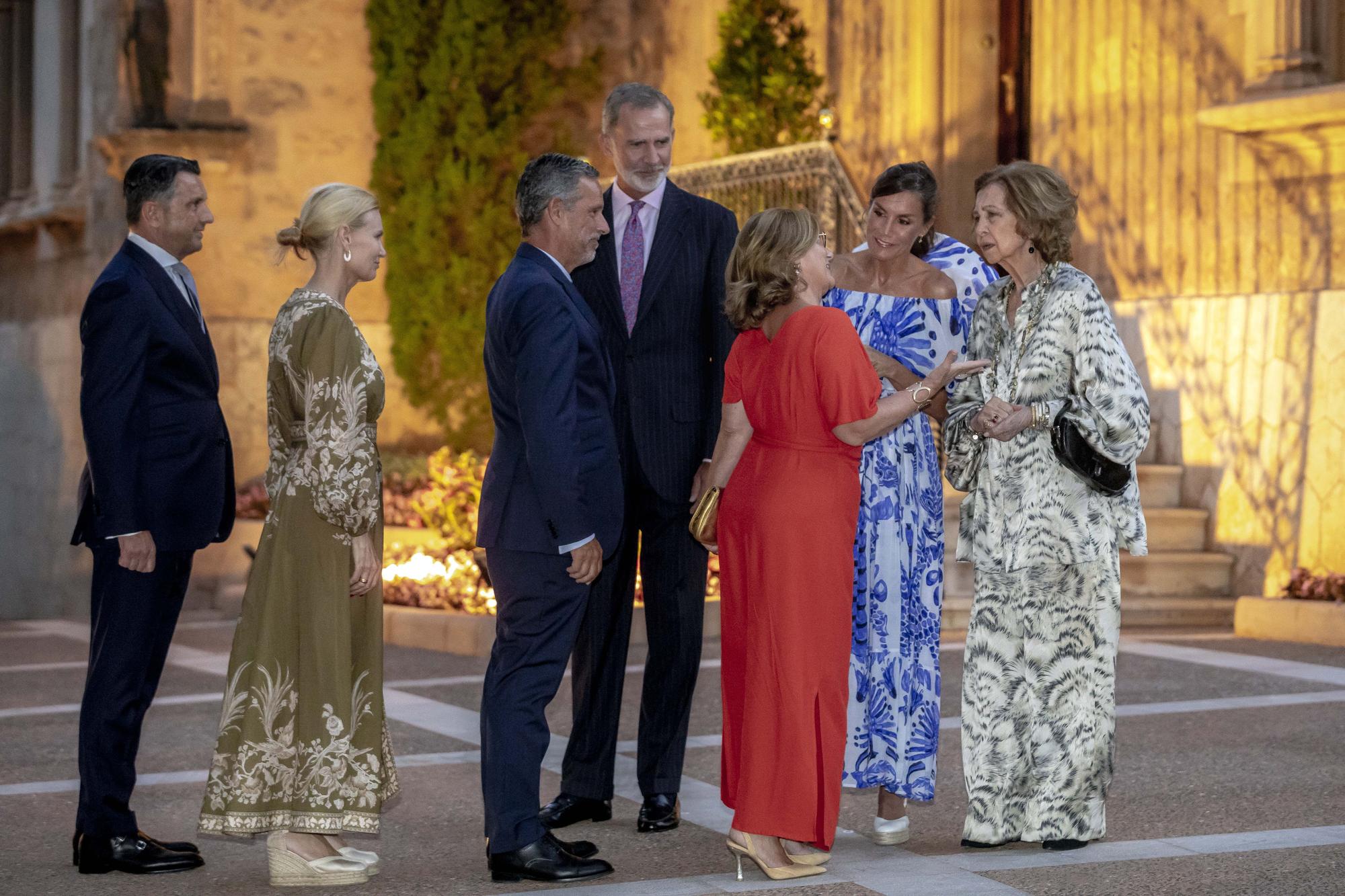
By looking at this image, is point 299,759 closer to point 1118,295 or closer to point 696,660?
point 696,660

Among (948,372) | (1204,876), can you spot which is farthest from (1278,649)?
(948,372)

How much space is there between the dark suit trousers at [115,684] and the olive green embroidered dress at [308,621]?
0.36 metres

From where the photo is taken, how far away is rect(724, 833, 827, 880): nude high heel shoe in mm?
4703

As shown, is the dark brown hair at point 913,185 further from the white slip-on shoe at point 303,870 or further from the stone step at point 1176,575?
the stone step at point 1176,575

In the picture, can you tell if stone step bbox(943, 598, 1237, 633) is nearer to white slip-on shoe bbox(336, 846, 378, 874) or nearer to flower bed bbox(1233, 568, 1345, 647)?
flower bed bbox(1233, 568, 1345, 647)

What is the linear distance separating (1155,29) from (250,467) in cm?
758

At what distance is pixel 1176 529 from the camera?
35.8 ft

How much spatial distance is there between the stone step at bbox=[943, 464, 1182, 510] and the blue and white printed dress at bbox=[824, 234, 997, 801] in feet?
19.4

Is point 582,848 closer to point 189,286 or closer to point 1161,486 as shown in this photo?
point 189,286

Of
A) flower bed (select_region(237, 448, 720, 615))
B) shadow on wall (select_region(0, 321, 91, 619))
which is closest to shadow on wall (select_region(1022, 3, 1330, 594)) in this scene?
flower bed (select_region(237, 448, 720, 615))

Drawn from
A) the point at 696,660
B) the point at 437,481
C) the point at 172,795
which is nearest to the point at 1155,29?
the point at 437,481

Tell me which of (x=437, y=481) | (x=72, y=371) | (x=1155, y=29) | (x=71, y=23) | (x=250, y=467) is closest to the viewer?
(x=1155, y=29)

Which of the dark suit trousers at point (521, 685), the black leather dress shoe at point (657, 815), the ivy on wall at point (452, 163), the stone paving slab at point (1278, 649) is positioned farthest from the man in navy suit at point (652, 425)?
the ivy on wall at point (452, 163)

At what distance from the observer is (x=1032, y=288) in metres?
5.18
